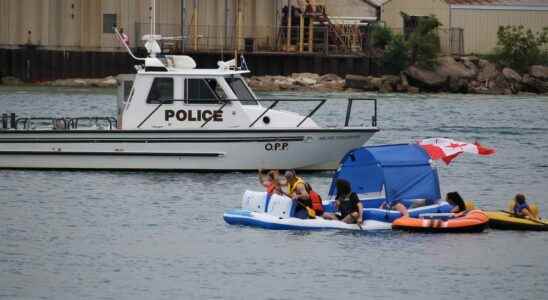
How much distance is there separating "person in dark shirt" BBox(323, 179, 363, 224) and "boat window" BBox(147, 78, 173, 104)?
25.8ft

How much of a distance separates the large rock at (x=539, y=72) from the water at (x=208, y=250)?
43.1m

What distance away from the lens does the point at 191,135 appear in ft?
123

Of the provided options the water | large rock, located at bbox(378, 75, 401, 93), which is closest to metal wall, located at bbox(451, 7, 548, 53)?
large rock, located at bbox(378, 75, 401, 93)

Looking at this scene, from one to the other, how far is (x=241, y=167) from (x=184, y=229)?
6404 mm

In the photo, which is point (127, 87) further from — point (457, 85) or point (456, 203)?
point (457, 85)

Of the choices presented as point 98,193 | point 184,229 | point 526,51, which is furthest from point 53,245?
point 526,51

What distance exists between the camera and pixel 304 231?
1238 inches

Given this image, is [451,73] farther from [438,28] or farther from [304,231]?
[304,231]

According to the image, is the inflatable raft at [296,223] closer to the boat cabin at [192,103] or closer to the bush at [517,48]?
the boat cabin at [192,103]

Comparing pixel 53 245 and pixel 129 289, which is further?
pixel 53 245

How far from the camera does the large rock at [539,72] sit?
84.1 metres

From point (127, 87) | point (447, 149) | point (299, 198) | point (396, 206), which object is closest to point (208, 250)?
point (299, 198)

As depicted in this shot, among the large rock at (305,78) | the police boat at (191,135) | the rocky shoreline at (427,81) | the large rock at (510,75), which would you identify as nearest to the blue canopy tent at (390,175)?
the police boat at (191,135)

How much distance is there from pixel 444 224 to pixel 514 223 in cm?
163
